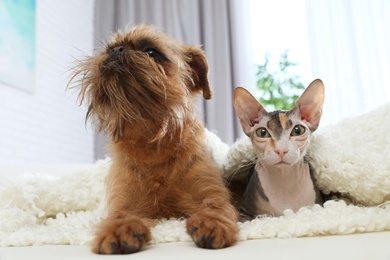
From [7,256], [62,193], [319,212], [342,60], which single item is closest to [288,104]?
[342,60]

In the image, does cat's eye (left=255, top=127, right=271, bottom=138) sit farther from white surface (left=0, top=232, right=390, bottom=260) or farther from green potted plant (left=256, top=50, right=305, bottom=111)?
green potted plant (left=256, top=50, right=305, bottom=111)

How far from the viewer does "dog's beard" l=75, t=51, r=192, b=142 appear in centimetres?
112

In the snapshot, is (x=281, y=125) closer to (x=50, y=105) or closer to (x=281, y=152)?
(x=281, y=152)

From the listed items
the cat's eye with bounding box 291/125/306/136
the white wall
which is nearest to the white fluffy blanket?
the cat's eye with bounding box 291/125/306/136

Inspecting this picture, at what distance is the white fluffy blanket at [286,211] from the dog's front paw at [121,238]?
51mm

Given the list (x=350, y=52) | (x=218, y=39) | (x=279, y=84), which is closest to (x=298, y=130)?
(x=350, y=52)

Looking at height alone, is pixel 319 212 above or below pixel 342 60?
below

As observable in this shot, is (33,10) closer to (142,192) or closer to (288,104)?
(288,104)

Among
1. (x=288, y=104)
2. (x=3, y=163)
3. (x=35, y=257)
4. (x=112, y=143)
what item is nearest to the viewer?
(x=35, y=257)

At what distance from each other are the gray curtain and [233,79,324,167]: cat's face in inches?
95.6

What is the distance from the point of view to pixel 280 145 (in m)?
1.02

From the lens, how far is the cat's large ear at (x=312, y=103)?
1085mm

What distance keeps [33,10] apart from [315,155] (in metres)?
2.84

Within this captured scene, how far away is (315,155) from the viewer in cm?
118
